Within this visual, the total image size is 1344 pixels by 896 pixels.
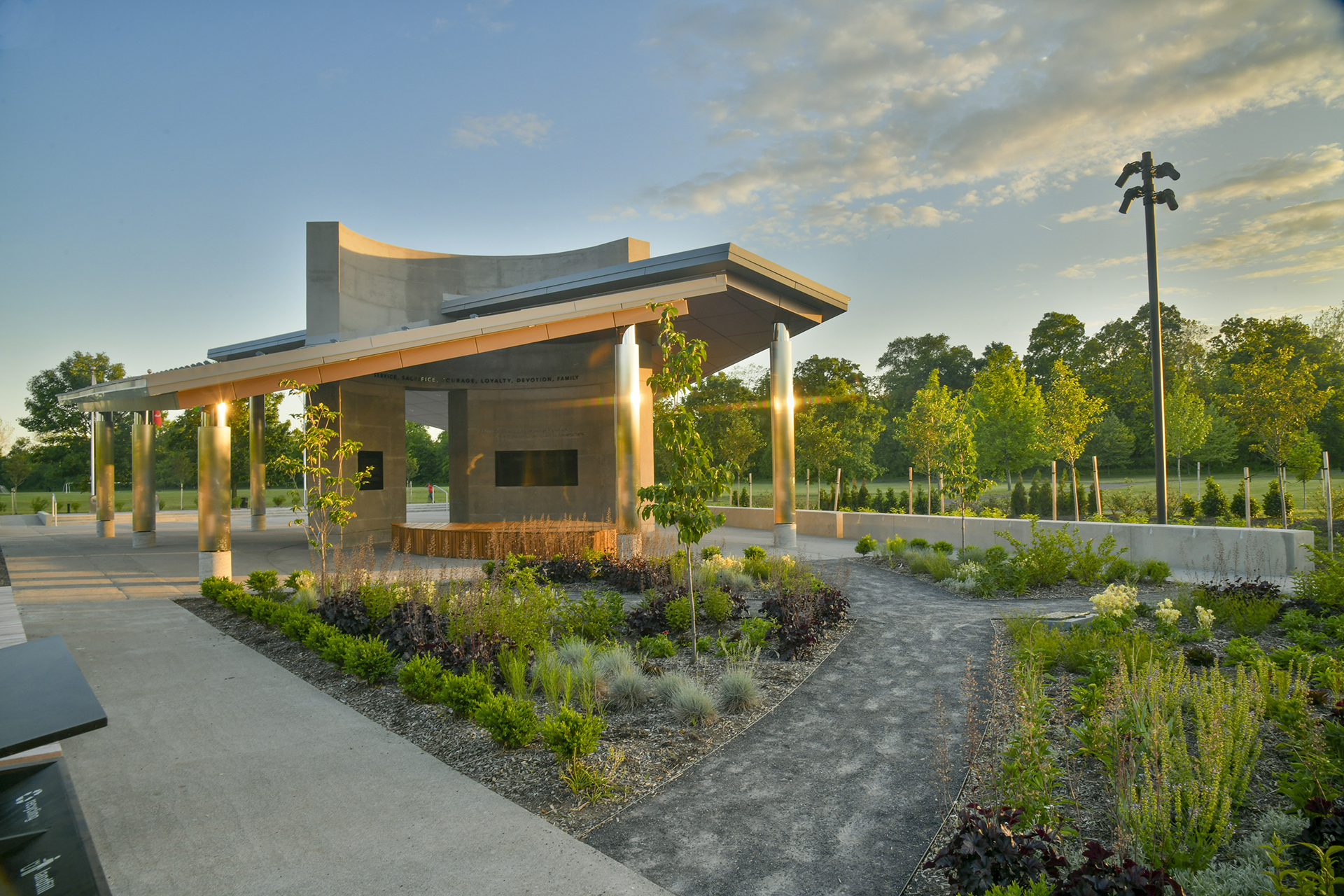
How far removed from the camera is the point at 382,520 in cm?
1870

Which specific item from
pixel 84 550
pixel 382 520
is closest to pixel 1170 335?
pixel 382 520

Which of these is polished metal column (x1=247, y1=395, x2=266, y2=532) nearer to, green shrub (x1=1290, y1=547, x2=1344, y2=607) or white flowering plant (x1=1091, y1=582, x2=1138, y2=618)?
white flowering plant (x1=1091, y1=582, x2=1138, y2=618)

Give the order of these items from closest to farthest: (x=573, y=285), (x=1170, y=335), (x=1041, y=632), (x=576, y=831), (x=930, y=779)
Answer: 1. (x=576, y=831)
2. (x=930, y=779)
3. (x=1041, y=632)
4. (x=573, y=285)
5. (x=1170, y=335)

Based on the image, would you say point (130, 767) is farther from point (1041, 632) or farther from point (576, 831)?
point (1041, 632)

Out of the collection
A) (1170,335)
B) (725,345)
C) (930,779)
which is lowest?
(930,779)

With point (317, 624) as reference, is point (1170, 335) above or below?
above

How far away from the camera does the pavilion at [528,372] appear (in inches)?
571

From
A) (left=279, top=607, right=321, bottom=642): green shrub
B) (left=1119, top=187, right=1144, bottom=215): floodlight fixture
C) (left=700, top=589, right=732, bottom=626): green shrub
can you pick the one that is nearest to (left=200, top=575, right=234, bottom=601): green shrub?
(left=279, top=607, right=321, bottom=642): green shrub

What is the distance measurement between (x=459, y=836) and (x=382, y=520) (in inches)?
649

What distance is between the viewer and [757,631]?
24.8 ft

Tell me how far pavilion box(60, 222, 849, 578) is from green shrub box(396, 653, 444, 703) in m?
7.88

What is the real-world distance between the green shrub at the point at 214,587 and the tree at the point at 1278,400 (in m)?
23.7

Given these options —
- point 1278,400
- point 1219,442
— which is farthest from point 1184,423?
point 1278,400

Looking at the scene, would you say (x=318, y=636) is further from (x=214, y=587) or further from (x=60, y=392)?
(x=60, y=392)
